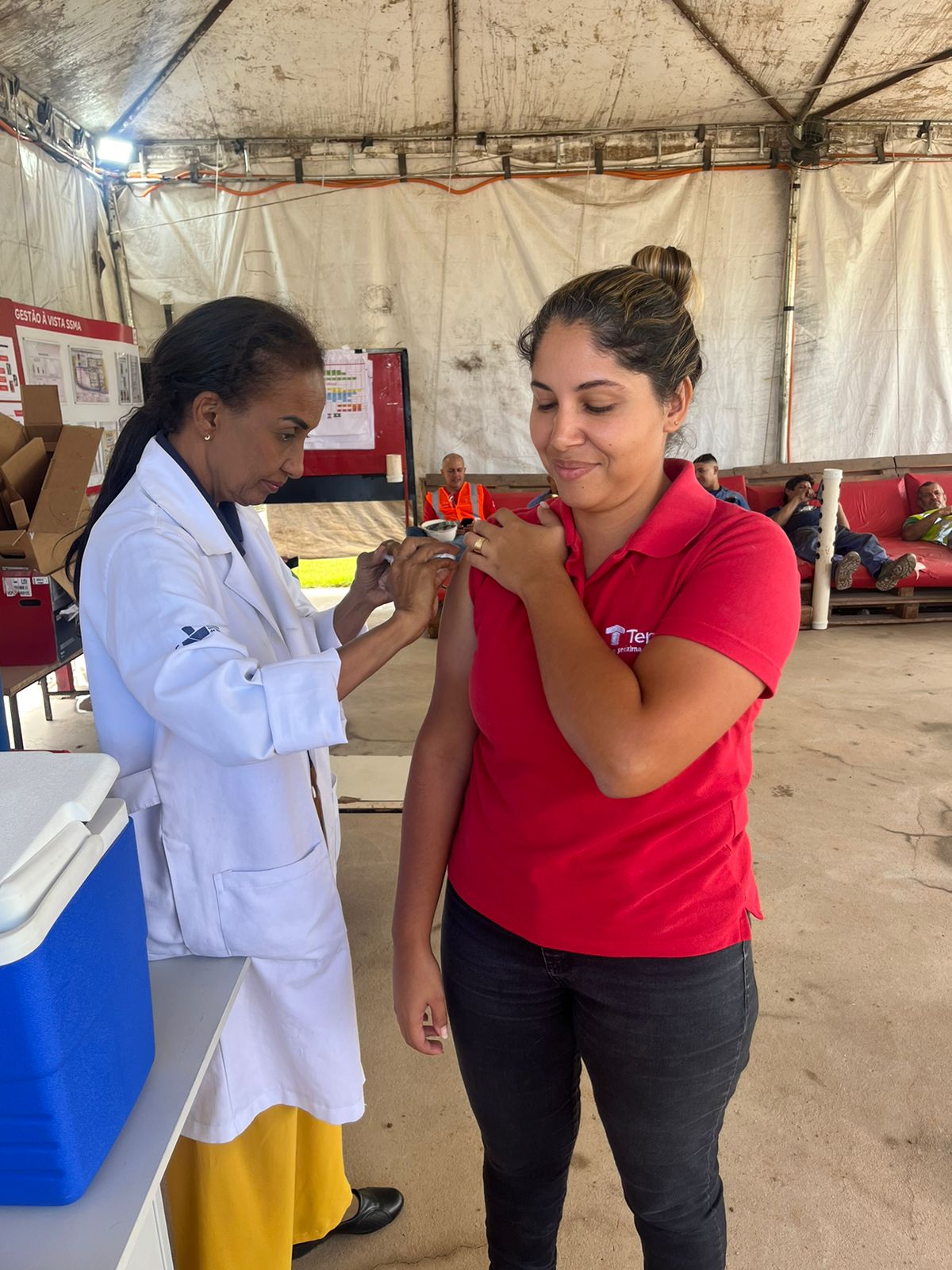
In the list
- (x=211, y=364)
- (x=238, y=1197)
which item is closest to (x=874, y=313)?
(x=211, y=364)

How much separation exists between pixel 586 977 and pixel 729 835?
24 cm

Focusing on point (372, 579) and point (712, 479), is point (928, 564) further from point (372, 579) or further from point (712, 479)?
point (372, 579)

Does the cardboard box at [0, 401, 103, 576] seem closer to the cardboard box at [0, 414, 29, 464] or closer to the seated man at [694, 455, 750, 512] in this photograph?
the cardboard box at [0, 414, 29, 464]

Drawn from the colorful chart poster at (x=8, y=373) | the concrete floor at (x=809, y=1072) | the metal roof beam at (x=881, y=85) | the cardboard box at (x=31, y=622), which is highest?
the metal roof beam at (x=881, y=85)

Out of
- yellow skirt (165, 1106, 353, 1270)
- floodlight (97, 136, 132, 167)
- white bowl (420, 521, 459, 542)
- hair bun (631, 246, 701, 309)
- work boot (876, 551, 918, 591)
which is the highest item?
floodlight (97, 136, 132, 167)

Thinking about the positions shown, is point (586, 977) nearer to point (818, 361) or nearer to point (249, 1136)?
point (249, 1136)

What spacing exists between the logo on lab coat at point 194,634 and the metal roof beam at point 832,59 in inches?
241

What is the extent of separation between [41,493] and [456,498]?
147 inches

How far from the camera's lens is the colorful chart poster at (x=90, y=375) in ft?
15.1

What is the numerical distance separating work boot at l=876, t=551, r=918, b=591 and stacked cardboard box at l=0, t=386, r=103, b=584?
5.06m

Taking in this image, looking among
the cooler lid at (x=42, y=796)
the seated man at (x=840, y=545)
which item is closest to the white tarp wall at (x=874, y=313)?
the seated man at (x=840, y=545)

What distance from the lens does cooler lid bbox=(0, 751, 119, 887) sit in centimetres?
64

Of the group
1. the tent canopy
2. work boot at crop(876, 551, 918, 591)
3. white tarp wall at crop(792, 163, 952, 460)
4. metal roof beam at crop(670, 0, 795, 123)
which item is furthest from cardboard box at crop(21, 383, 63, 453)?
white tarp wall at crop(792, 163, 952, 460)

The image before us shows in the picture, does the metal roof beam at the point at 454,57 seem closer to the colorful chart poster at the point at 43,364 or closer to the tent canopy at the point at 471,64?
the tent canopy at the point at 471,64
